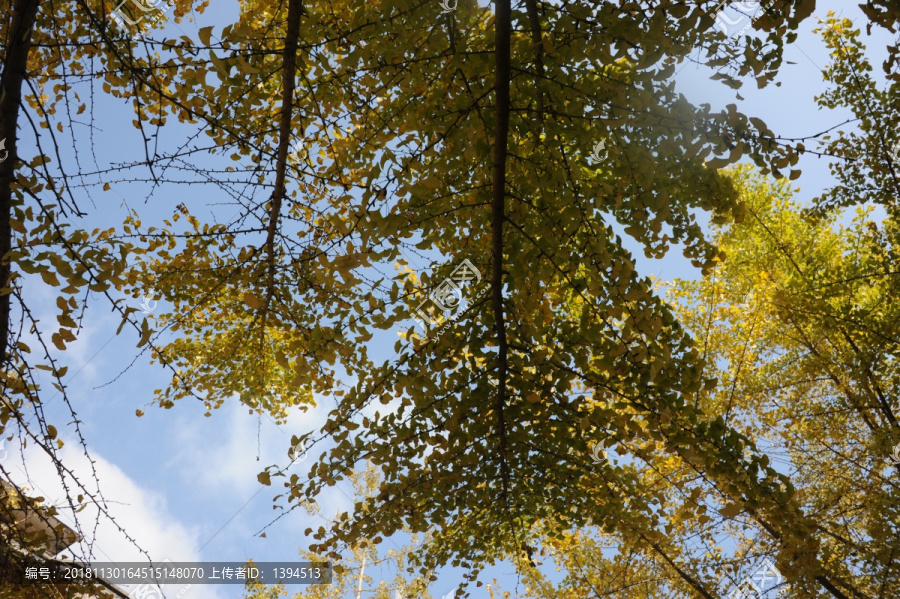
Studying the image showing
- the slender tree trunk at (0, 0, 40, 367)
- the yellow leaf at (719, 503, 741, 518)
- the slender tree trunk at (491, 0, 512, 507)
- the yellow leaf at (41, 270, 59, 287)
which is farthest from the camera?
the yellow leaf at (719, 503, 741, 518)

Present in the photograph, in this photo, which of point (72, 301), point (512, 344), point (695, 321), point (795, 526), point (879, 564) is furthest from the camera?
point (695, 321)

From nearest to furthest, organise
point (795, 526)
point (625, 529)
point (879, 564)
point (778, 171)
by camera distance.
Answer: point (778, 171) → point (795, 526) → point (625, 529) → point (879, 564)

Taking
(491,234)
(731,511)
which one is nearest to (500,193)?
(491,234)

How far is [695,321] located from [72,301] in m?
5.79

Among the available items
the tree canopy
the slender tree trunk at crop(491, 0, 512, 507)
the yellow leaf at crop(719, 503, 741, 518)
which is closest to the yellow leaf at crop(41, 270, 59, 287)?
the tree canopy

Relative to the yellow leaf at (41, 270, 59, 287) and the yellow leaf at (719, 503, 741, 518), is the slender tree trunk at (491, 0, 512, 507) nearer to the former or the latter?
the yellow leaf at (719, 503, 741, 518)

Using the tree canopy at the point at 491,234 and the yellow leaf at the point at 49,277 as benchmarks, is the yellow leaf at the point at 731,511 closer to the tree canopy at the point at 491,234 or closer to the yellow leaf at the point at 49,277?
the tree canopy at the point at 491,234

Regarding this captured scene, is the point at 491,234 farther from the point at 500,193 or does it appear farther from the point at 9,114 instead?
the point at 9,114

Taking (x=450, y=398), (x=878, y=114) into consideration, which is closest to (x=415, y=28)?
(x=450, y=398)

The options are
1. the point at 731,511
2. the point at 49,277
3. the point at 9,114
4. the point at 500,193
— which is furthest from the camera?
the point at 500,193

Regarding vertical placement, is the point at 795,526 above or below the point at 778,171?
below

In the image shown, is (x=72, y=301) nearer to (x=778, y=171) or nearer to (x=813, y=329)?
(x=778, y=171)

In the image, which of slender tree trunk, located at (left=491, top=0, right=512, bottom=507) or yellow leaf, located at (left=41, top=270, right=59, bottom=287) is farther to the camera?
slender tree trunk, located at (left=491, top=0, right=512, bottom=507)

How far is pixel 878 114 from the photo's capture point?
4.12m
